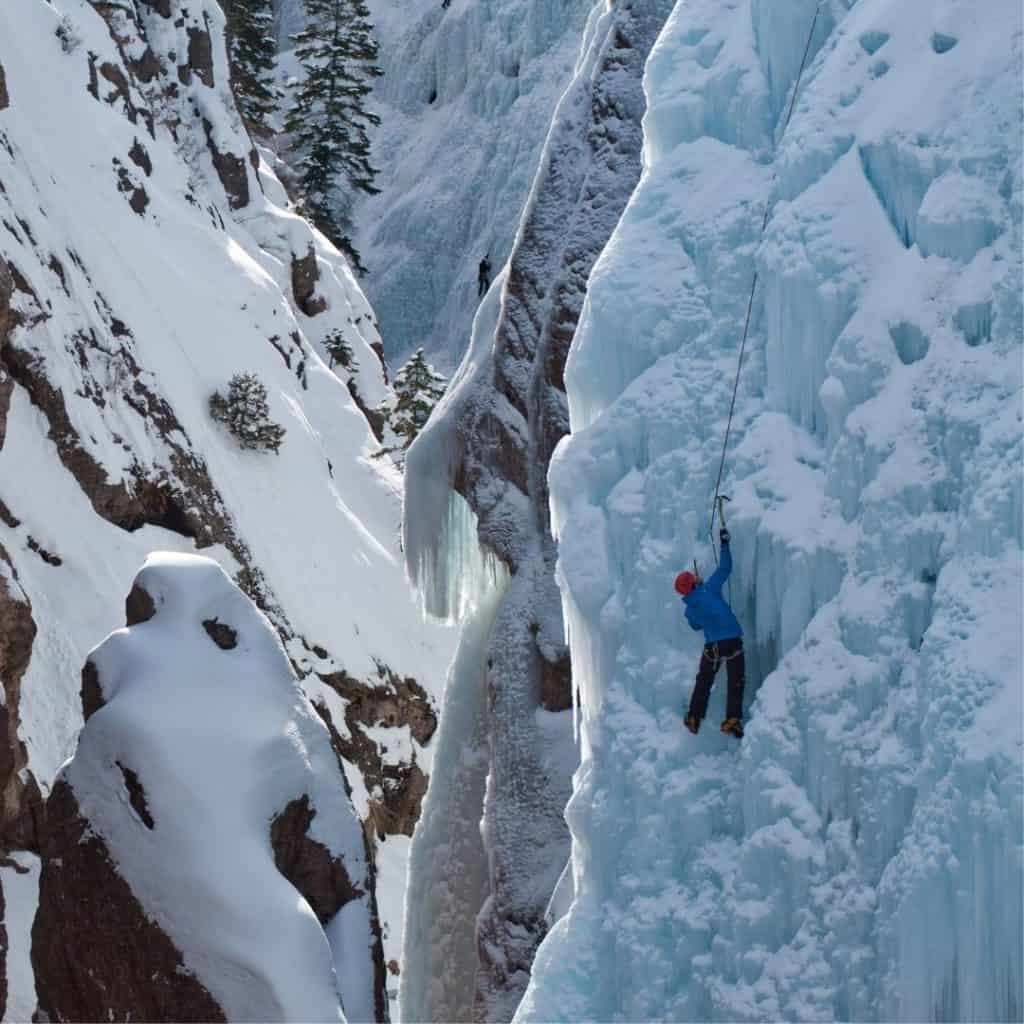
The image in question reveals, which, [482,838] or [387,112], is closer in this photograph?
[482,838]

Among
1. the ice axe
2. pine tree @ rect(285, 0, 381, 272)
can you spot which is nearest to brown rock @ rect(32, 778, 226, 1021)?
the ice axe

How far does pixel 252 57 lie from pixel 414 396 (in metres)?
17.2

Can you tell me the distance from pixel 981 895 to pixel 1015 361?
5.99 ft

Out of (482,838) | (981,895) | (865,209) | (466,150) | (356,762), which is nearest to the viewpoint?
(981,895)

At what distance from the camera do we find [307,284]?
2828cm

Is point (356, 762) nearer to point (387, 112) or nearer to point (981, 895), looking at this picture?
point (981, 895)

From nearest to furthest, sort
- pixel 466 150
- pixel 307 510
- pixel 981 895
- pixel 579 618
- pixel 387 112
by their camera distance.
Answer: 1. pixel 981 895
2. pixel 579 618
3. pixel 307 510
4. pixel 466 150
5. pixel 387 112

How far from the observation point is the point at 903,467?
5406 millimetres

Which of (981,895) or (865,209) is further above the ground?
(865,209)

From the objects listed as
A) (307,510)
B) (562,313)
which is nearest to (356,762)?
(307,510)

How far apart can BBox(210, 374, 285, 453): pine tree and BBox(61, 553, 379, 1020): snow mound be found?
997cm

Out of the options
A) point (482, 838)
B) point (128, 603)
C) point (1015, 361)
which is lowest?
point (482, 838)

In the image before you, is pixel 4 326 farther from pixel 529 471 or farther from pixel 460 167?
pixel 460 167

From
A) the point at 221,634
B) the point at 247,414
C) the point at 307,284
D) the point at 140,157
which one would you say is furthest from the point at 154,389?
the point at 307,284
